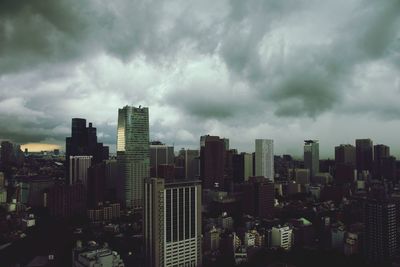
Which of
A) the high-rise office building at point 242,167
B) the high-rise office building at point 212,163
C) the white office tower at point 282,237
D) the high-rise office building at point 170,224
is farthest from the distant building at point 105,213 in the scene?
the high-rise office building at point 242,167

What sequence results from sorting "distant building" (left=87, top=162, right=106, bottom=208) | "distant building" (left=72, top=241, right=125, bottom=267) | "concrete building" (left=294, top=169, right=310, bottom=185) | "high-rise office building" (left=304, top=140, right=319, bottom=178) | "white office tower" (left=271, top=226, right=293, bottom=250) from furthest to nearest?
"high-rise office building" (left=304, top=140, right=319, bottom=178) → "concrete building" (left=294, top=169, right=310, bottom=185) → "distant building" (left=87, top=162, right=106, bottom=208) → "white office tower" (left=271, top=226, right=293, bottom=250) → "distant building" (left=72, top=241, right=125, bottom=267)

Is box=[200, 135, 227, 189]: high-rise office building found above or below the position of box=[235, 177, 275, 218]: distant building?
above

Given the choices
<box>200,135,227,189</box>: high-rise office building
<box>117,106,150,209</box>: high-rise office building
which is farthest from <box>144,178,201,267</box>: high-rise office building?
<box>200,135,227,189</box>: high-rise office building

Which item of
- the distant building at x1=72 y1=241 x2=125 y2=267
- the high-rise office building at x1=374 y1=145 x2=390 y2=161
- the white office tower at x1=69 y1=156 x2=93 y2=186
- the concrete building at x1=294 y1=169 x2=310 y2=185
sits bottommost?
the distant building at x1=72 y1=241 x2=125 y2=267

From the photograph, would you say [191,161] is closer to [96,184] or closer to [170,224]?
[96,184]

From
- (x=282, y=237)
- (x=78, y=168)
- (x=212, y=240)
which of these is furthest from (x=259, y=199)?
(x=78, y=168)

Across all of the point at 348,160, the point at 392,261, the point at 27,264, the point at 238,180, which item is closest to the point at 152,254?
the point at 27,264

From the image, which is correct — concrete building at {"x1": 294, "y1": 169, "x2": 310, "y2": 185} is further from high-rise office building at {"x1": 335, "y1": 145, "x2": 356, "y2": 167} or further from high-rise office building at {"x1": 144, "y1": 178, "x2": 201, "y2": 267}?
high-rise office building at {"x1": 144, "y1": 178, "x2": 201, "y2": 267}
